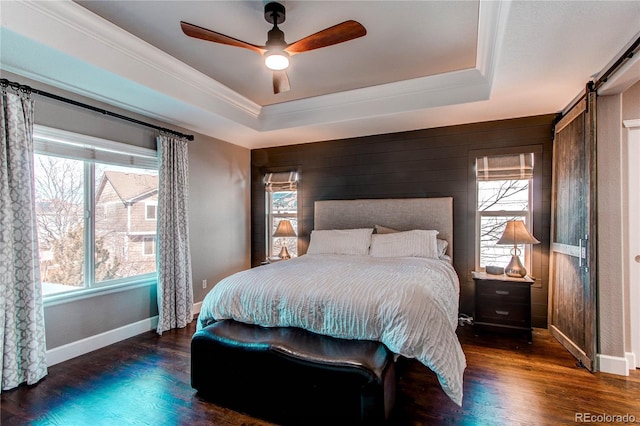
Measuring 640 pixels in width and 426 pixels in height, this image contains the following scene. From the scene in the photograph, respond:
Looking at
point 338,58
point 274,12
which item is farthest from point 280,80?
point 338,58

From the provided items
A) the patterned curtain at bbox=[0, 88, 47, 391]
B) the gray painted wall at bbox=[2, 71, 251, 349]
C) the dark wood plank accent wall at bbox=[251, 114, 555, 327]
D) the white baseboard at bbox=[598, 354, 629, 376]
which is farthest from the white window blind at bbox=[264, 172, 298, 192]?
the white baseboard at bbox=[598, 354, 629, 376]

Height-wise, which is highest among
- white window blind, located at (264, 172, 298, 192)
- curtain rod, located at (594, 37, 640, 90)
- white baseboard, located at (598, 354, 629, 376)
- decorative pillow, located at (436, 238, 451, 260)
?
curtain rod, located at (594, 37, 640, 90)

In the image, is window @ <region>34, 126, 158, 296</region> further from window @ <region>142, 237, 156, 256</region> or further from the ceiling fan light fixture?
the ceiling fan light fixture

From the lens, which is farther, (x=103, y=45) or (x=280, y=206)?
(x=280, y=206)

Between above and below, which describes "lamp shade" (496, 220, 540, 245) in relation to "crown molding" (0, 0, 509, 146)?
below

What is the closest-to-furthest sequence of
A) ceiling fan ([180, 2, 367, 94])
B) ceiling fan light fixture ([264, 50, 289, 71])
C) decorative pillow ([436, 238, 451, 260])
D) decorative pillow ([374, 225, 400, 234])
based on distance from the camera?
ceiling fan ([180, 2, 367, 94]), ceiling fan light fixture ([264, 50, 289, 71]), decorative pillow ([436, 238, 451, 260]), decorative pillow ([374, 225, 400, 234])

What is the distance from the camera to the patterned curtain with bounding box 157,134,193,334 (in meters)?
3.56

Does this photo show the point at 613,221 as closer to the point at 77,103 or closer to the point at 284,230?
the point at 284,230

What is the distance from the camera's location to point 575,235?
2861 millimetres

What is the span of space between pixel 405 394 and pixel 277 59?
A: 101 inches

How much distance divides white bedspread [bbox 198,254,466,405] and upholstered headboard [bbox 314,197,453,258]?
50.6 inches

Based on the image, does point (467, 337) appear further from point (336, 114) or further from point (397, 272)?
point (336, 114)

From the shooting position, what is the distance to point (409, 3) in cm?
223

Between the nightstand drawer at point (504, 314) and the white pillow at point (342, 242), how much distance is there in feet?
4.53
